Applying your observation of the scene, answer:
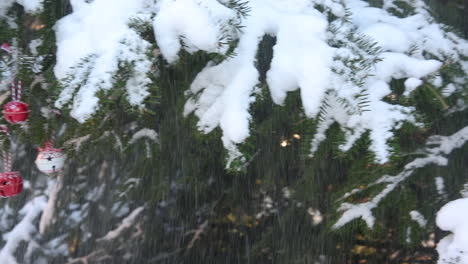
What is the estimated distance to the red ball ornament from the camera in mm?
1300

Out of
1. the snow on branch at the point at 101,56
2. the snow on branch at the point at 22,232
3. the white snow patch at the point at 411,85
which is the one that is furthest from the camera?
the snow on branch at the point at 22,232

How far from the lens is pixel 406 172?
1.61 metres

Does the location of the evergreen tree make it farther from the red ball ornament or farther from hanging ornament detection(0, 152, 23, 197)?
hanging ornament detection(0, 152, 23, 197)

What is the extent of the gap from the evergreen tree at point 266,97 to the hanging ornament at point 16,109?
4 centimetres

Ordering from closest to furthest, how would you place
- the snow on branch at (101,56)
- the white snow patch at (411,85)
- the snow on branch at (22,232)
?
the snow on branch at (101,56) < the white snow patch at (411,85) < the snow on branch at (22,232)

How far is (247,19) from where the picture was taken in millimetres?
1301

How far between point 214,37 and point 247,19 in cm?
23

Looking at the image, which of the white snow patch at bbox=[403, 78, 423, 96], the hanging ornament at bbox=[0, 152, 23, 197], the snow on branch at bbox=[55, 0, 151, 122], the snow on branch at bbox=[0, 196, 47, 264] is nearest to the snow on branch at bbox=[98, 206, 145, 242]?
the snow on branch at bbox=[0, 196, 47, 264]

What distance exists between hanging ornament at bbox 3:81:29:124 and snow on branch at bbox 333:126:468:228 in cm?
100

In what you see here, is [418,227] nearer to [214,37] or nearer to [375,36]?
[375,36]

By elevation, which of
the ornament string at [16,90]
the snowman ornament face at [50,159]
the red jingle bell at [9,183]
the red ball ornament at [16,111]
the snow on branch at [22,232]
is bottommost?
the snow on branch at [22,232]

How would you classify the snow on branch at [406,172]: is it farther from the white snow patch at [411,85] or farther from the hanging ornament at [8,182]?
the hanging ornament at [8,182]

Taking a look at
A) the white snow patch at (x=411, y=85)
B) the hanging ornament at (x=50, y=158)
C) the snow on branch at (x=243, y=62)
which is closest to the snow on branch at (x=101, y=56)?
the snow on branch at (x=243, y=62)

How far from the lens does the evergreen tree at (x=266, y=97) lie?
1.11 meters
